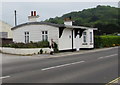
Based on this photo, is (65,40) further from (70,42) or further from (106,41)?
(106,41)

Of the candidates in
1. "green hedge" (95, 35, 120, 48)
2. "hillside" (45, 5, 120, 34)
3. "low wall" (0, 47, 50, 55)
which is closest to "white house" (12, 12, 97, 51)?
"low wall" (0, 47, 50, 55)

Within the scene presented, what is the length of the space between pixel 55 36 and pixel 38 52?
4215mm

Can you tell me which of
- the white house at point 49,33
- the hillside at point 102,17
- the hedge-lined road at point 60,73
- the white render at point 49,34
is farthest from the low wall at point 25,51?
the hillside at point 102,17

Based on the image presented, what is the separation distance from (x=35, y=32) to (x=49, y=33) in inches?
79.5

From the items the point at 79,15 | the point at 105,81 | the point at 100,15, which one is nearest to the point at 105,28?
the point at 100,15

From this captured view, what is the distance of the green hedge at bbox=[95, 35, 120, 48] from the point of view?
128 feet

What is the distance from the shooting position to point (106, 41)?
43.2 m

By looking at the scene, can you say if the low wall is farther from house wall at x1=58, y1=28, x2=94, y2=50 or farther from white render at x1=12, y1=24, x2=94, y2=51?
house wall at x1=58, y1=28, x2=94, y2=50

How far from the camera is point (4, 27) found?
179 feet

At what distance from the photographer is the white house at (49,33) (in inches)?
1099

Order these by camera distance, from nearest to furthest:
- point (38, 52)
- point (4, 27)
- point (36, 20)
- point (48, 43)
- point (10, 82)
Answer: point (10, 82) < point (38, 52) < point (48, 43) < point (36, 20) < point (4, 27)

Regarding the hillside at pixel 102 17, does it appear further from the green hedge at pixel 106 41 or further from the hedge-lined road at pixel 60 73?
the hedge-lined road at pixel 60 73

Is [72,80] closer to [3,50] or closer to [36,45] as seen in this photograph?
[36,45]

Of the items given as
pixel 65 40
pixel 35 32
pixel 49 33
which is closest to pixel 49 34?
pixel 49 33
